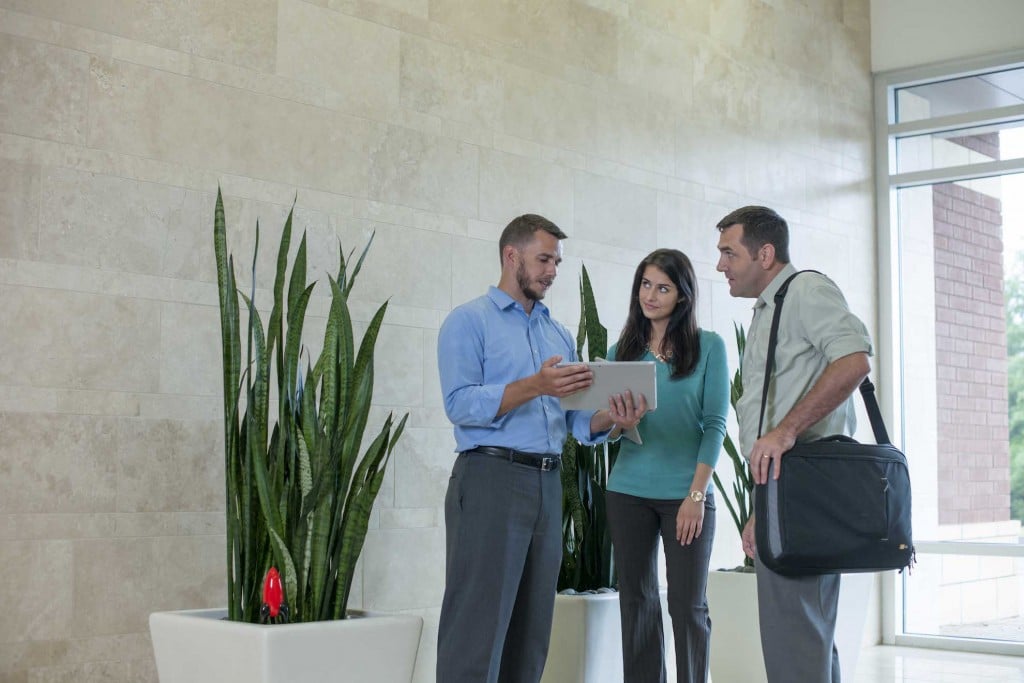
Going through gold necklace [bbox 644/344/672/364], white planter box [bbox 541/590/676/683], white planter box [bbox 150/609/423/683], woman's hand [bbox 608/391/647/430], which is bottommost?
white planter box [bbox 541/590/676/683]

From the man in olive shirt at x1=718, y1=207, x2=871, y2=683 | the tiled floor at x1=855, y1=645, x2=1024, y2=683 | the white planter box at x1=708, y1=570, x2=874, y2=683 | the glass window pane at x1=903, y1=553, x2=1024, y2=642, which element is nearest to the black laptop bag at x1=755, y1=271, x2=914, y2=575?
the man in olive shirt at x1=718, y1=207, x2=871, y2=683

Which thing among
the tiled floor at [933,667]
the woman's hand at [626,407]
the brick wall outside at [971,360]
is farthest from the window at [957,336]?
the woman's hand at [626,407]

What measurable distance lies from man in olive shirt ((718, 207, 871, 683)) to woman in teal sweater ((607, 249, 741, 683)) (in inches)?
23.7

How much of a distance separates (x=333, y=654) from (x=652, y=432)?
4.08ft

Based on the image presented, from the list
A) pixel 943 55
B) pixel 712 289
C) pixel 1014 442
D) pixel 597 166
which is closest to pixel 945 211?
pixel 943 55

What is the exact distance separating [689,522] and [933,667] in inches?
118

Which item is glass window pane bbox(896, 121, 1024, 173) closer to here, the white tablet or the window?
the window

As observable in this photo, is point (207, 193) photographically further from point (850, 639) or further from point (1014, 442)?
point (1014, 442)

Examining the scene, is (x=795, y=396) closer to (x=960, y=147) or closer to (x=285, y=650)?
(x=285, y=650)

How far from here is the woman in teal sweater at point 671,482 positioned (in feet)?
10.9

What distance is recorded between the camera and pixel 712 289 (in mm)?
5551

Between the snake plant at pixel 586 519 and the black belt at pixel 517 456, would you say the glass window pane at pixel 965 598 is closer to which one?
the snake plant at pixel 586 519

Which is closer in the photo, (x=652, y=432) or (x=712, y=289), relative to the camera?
(x=652, y=432)

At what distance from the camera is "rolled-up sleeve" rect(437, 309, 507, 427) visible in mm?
2816
